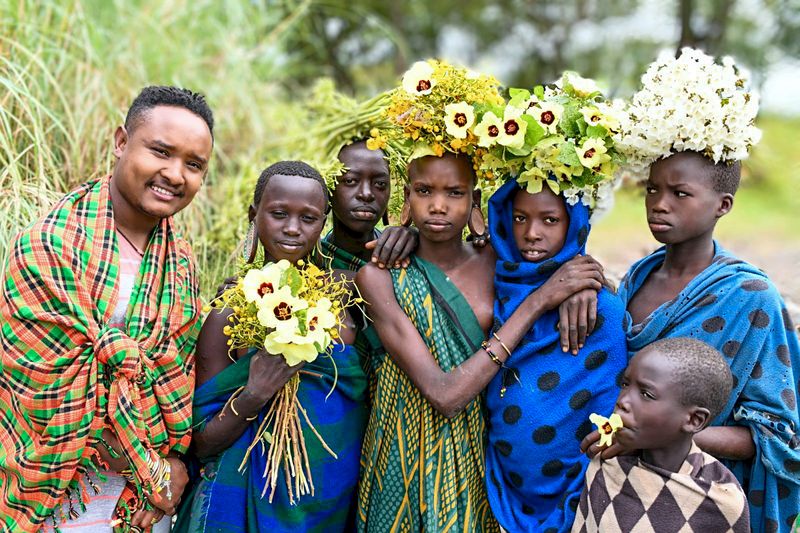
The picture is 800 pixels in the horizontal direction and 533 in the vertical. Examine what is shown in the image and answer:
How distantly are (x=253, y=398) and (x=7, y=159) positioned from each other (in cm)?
232

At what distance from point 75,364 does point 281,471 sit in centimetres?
79

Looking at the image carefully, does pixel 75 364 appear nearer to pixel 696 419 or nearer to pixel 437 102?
pixel 437 102

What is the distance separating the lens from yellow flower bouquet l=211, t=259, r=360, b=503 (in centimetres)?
232

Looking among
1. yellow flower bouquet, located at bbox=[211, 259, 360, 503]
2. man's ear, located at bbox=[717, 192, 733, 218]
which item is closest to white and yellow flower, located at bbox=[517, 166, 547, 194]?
man's ear, located at bbox=[717, 192, 733, 218]

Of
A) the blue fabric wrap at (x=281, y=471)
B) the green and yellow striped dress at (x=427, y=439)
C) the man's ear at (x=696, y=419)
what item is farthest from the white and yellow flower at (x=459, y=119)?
the man's ear at (x=696, y=419)

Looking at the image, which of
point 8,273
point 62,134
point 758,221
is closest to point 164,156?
point 8,273

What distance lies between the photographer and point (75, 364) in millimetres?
2307

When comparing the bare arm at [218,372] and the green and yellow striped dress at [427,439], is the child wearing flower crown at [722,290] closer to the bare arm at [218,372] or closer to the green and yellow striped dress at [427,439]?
the green and yellow striped dress at [427,439]

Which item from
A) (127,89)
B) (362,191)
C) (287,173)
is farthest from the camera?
(127,89)

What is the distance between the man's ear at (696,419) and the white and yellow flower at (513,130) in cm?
102

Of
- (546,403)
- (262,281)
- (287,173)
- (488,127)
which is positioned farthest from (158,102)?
(546,403)

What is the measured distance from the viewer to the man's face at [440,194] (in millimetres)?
2605

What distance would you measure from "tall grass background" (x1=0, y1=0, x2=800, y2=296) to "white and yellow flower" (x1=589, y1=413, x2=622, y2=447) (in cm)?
249

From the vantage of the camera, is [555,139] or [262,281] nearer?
[262,281]
